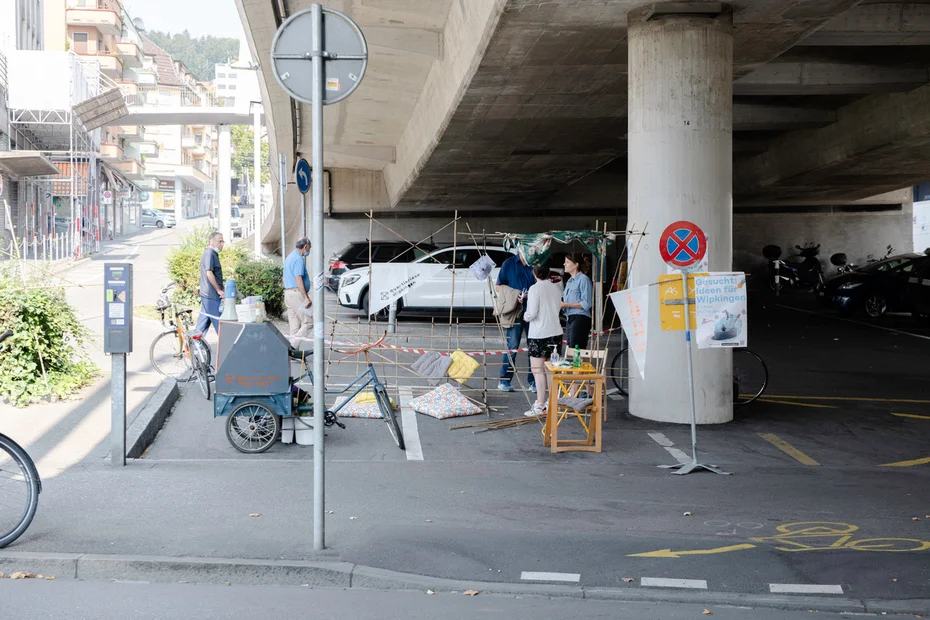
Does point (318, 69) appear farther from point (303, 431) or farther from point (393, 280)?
point (393, 280)

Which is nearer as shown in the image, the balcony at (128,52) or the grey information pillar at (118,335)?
the grey information pillar at (118,335)

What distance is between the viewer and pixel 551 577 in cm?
584

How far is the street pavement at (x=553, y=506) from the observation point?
6.01 metres

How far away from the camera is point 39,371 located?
36.2ft

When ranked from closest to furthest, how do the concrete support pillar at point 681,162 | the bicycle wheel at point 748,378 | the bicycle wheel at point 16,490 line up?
the bicycle wheel at point 16,490 → the concrete support pillar at point 681,162 → the bicycle wheel at point 748,378

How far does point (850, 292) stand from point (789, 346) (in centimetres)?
699

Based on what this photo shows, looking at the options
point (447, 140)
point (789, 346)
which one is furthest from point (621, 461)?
point (447, 140)

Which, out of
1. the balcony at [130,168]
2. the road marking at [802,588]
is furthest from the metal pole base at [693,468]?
the balcony at [130,168]

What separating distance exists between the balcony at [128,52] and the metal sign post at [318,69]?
85.3 m

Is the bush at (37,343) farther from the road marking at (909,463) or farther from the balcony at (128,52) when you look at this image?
the balcony at (128,52)

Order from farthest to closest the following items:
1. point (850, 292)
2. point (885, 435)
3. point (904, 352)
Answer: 1. point (850, 292)
2. point (904, 352)
3. point (885, 435)

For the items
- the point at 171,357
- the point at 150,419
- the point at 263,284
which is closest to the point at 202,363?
the point at 171,357

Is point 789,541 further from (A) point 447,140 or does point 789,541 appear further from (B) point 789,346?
(A) point 447,140

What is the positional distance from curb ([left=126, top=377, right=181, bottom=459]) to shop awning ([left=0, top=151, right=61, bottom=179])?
24.0 metres
